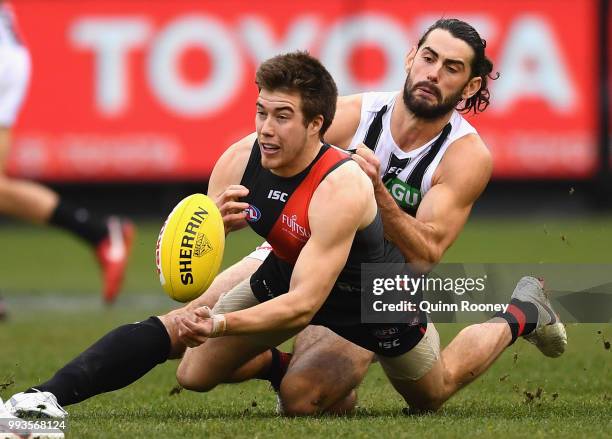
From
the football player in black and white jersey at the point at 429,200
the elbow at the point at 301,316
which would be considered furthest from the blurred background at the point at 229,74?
the elbow at the point at 301,316

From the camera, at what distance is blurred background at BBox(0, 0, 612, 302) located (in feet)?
55.9

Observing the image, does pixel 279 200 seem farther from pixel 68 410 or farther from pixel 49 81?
pixel 49 81

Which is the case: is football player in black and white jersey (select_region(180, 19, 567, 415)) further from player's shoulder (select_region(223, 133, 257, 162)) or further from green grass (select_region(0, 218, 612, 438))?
player's shoulder (select_region(223, 133, 257, 162))

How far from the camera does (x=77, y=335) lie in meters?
9.61

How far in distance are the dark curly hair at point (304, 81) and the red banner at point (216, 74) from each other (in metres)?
11.2

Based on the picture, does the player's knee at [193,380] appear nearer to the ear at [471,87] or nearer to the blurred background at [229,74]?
the ear at [471,87]

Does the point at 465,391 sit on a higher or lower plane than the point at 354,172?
lower

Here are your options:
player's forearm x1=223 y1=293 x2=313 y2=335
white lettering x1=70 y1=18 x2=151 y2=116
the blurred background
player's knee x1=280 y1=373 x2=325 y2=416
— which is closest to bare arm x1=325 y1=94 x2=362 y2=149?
player's knee x1=280 y1=373 x2=325 y2=416

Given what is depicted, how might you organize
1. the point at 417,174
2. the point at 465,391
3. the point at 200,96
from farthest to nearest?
the point at 200,96 → the point at 465,391 → the point at 417,174

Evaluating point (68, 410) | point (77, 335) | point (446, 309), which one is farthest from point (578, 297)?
point (77, 335)

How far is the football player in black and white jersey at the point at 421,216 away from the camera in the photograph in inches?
251

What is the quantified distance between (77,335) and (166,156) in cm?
774

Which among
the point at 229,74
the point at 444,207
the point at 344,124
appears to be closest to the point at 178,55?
the point at 229,74

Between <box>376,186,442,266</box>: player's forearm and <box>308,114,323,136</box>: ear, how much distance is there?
0.50m
